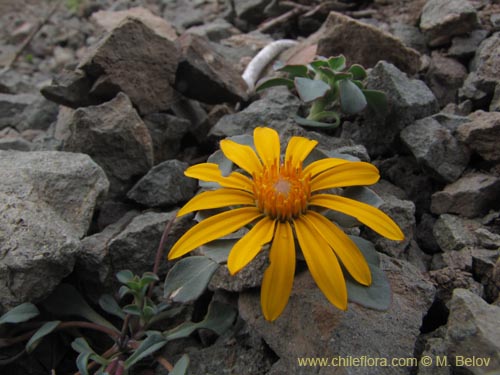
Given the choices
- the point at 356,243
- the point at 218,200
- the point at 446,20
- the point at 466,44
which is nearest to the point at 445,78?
the point at 466,44

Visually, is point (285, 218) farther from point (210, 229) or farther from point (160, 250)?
point (160, 250)

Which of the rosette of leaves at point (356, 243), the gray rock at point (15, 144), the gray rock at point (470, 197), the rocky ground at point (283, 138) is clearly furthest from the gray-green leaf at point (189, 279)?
the gray rock at point (15, 144)

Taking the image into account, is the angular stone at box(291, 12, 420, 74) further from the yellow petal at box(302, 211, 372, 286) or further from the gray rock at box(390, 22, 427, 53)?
the yellow petal at box(302, 211, 372, 286)

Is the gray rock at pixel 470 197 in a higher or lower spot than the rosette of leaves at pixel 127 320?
higher

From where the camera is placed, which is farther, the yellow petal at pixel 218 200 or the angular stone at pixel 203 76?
the angular stone at pixel 203 76

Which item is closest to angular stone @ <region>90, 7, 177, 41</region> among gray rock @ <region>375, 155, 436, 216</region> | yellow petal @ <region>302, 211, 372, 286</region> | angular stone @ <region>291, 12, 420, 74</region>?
angular stone @ <region>291, 12, 420, 74</region>

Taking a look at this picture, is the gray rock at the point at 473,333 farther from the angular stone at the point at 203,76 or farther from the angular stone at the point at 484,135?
the angular stone at the point at 203,76

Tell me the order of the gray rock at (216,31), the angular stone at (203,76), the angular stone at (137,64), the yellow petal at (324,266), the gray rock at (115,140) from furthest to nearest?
the gray rock at (216,31) < the angular stone at (203,76) < the angular stone at (137,64) < the gray rock at (115,140) < the yellow petal at (324,266)
